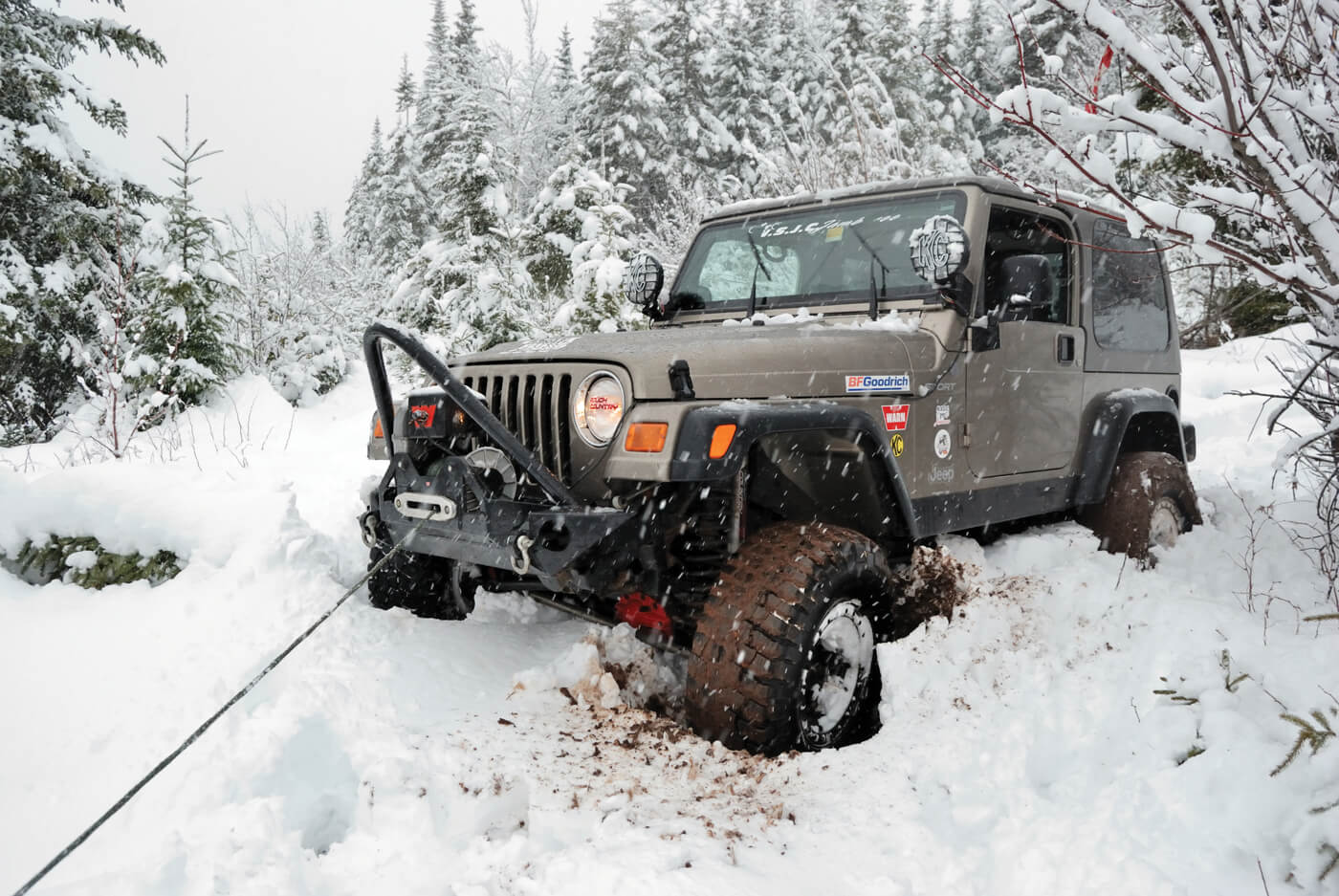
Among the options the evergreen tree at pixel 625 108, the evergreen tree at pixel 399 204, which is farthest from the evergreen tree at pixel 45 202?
the evergreen tree at pixel 399 204

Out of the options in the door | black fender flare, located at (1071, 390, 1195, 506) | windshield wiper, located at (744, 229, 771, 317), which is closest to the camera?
the door

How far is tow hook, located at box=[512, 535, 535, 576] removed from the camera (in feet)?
8.93

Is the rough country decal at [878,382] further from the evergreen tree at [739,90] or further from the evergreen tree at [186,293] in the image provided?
the evergreen tree at [739,90]

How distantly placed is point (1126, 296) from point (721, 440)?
3243 millimetres

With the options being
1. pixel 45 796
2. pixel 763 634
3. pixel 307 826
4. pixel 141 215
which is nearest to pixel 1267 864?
pixel 763 634

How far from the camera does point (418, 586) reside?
384 cm

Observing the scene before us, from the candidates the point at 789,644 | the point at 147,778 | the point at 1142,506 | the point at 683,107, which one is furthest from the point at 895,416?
the point at 683,107

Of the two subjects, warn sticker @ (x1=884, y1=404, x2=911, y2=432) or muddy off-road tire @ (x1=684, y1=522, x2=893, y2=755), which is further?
warn sticker @ (x1=884, y1=404, x2=911, y2=432)

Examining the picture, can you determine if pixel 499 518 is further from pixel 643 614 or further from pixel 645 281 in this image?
pixel 645 281

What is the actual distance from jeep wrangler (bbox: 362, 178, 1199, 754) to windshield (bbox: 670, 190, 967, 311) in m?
0.01

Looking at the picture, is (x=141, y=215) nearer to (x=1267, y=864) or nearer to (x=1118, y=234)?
(x=1118, y=234)

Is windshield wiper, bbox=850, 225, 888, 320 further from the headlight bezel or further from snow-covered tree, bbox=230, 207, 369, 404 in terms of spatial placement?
snow-covered tree, bbox=230, 207, 369, 404

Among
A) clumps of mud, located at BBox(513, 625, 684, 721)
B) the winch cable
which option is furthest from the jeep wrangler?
the winch cable

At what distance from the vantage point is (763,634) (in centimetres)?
278
